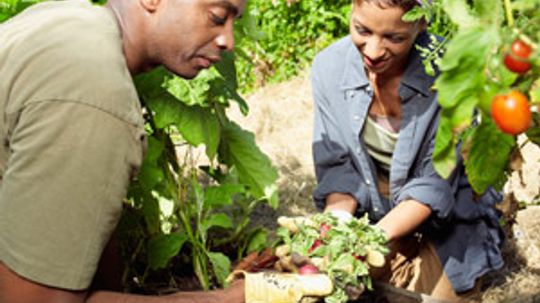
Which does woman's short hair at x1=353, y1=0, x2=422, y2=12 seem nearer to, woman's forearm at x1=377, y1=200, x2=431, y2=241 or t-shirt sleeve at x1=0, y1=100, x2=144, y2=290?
woman's forearm at x1=377, y1=200, x2=431, y2=241

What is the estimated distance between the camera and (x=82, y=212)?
5.33ft

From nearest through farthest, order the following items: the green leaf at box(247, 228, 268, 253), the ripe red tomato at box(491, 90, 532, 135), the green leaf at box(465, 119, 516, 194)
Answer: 1. the ripe red tomato at box(491, 90, 532, 135)
2. the green leaf at box(465, 119, 516, 194)
3. the green leaf at box(247, 228, 268, 253)

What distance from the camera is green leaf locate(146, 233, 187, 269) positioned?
2.70 meters

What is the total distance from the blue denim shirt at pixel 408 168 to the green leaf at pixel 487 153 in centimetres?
114

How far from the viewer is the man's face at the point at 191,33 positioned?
1.83 meters

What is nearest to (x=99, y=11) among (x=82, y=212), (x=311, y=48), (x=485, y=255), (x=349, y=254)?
(x=82, y=212)

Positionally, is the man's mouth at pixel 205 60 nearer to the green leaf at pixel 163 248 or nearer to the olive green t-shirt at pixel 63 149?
the olive green t-shirt at pixel 63 149

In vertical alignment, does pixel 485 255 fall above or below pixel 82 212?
below

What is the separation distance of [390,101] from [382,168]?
29 cm

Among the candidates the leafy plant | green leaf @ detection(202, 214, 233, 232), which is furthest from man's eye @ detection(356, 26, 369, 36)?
the leafy plant

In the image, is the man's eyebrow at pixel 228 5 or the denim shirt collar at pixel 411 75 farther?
the denim shirt collar at pixel 411 75

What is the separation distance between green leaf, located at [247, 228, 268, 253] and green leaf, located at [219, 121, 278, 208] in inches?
10.9

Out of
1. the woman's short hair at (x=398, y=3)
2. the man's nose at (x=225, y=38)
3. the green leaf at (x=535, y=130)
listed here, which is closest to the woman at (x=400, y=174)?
the woman's short hair at (x=398, y=3)

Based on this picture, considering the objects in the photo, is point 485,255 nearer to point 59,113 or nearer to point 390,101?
point 390,101
